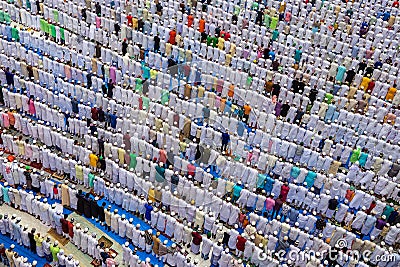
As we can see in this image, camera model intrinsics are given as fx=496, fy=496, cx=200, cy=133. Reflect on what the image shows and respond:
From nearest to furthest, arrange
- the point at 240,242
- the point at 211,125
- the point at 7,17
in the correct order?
the point at 240,242
the point at 211,125
the point at 7,17

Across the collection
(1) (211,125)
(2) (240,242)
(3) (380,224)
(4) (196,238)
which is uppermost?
(1) (211,125)

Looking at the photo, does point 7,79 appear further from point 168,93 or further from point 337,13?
point 337,13

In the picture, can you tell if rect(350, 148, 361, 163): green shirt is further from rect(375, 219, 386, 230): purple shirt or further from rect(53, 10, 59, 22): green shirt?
rect(53, 10, 59, 22): green shirt

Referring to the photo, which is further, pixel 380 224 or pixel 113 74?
pixel 113 74

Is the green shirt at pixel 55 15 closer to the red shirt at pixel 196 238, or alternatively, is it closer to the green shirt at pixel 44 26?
the green shirt at pixel 44 26

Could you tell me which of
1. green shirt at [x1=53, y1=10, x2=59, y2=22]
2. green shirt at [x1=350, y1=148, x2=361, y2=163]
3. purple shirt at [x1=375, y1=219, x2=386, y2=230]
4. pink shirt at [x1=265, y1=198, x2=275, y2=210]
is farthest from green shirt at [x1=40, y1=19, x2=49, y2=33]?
purple shirt at [x1=375, y1=219, x2=386, y2=230]

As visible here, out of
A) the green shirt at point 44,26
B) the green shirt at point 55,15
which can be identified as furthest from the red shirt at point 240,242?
the green shirt at point 55,15

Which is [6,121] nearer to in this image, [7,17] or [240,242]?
[7,17]

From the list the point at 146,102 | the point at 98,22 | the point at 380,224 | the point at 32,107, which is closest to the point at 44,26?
the point at 98,22

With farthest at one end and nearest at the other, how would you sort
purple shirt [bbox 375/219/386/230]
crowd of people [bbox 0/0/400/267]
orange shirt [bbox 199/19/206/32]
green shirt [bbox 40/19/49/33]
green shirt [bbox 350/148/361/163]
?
orange shirt [bbox 199/19/206/32] < green shirt [bbox 40/19/49/33] < green shirt [bbox 350/148/361/163] < purple shirt [bbox 375/219/386/230] < crowd of people [bbox 0/0/400/267]
